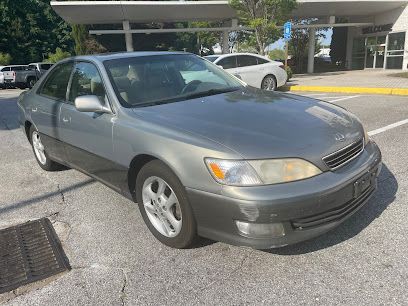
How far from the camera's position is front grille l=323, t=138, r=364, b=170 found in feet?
8.65

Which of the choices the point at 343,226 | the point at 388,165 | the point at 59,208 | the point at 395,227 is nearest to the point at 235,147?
the point at 343,226

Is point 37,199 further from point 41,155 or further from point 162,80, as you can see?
point 162,80

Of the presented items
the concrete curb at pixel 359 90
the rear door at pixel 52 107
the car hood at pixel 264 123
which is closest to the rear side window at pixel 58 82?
the rear door at pixel 52 107

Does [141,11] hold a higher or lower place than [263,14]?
higher

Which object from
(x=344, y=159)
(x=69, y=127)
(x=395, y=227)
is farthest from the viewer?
(x=69, y=127)

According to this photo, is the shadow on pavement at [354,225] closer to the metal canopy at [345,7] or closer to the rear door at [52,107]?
the rear door at [52,107]

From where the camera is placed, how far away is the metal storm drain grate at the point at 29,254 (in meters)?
2.79

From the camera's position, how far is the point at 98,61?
3727mm

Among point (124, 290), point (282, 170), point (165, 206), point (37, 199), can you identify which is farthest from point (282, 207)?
point (37, 199)

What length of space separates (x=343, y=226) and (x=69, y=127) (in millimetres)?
2884

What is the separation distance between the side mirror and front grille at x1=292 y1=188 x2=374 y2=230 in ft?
6.33

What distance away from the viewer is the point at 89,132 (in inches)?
142

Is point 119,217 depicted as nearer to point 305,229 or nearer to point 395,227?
point 305,229

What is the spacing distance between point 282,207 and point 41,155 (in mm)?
3935
